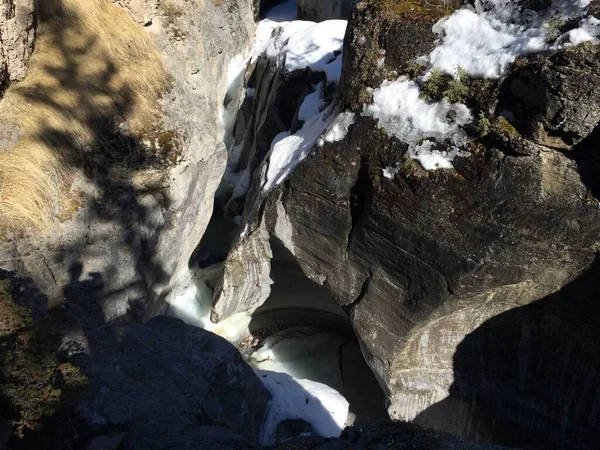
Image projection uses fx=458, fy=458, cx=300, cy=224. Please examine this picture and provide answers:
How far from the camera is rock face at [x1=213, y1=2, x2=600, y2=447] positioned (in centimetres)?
520

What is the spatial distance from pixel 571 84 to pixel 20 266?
7.56m

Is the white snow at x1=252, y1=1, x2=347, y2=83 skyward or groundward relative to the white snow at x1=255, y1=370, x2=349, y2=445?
skyward

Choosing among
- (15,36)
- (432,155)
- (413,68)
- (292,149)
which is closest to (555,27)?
(413,68)

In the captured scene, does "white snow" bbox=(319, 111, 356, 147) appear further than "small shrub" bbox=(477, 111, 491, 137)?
Yes

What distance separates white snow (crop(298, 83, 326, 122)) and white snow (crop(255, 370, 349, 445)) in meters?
4.77

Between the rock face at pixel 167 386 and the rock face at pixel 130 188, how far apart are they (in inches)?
85.0

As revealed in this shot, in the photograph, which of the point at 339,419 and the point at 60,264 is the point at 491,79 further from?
the point at 60,264

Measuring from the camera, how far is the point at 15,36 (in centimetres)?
768

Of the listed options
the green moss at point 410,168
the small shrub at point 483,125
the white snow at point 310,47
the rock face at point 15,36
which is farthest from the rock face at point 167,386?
the white snow at point 310,47

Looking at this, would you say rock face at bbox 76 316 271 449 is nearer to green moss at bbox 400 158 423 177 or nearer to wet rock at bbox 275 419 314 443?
wet rock at bbox 275 419 314 443

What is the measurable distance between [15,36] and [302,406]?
304 inches

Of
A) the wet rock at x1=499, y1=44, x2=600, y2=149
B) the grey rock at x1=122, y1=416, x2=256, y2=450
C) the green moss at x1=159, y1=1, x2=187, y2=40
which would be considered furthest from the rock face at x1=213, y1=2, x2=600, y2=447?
the green moss at x1=159, y1=1, x2=187, y2=40

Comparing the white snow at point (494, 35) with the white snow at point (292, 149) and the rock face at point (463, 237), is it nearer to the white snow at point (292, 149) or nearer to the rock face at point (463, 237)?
the rock face at point (463, 237)

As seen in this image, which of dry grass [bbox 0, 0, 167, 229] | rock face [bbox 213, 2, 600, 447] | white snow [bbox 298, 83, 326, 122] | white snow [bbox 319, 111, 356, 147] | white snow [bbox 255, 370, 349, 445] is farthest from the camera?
white snow [bbox 298, 83, 326, 122]
